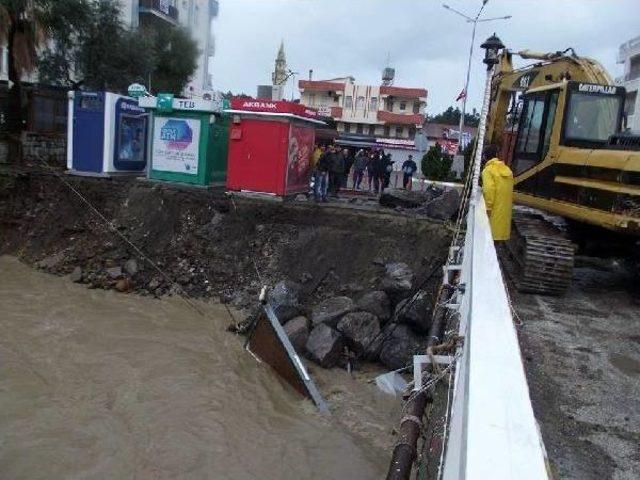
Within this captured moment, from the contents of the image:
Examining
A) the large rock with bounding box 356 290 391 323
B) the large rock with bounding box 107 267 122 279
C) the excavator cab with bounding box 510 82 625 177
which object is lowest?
the large rock with bounding box 107 267 122 279

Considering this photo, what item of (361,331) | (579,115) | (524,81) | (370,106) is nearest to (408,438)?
(361,331)

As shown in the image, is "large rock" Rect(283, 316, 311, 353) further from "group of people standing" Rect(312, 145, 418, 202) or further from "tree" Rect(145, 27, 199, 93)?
"tree" Rect(145, 27, 199, 93)

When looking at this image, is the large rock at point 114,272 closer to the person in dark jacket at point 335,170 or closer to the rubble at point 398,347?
the rubble at point 398,347

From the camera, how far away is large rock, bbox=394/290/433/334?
977 centimetres

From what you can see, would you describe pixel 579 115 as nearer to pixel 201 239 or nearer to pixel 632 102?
pixel 201 239

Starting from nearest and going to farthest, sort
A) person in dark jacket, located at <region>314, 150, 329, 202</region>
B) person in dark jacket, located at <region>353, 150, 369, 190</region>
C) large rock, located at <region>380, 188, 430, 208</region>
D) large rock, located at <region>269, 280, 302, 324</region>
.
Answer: large rock, located at <region>269, 280, 302, 324</region>
large rock, located at <region>380, 188, 430, 208</region>
person in dark jacket, located at <region>314, 150, 329, 202</region>
person in dark jacket, located at <region>353, 150, 369, 190</region>

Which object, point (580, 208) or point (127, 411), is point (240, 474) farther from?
point (580, 208)

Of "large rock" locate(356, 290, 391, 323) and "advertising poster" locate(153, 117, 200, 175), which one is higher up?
"advertising poster" locate(153, 117, 200, 175)

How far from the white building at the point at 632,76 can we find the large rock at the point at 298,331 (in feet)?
122

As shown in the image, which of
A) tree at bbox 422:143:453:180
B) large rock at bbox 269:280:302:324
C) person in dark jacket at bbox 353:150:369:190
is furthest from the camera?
tree at bbox 422:143:453:180

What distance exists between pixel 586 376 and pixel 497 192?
3.25 metres

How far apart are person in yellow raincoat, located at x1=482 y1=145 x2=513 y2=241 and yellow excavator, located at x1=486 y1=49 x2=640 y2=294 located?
1.41ft

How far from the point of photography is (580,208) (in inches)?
312

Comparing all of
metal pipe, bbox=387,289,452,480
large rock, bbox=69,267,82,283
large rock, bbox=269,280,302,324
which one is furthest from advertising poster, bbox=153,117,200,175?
metal pipe, bbox=387,289,452,480
